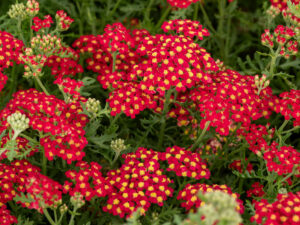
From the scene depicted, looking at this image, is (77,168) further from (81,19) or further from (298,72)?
(298,72)

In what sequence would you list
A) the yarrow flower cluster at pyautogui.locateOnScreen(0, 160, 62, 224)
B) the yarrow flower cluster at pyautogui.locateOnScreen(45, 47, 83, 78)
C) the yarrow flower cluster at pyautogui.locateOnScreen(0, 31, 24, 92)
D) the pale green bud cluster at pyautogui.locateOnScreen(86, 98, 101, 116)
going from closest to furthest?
the yarrow flower cluster at pyautogui.locateOnScreen(0, 160, 62, 224)
the pale green bud cluster at pyautogui.locateOnScreen(86, 98, 101, 116)
the yarrow flower cluster at pyautogui.locateOnScreen(0, 31, 24, 92)
the yarrow flower cluster at pyautogui.locateOnScreen(45, 47, 83, 78)

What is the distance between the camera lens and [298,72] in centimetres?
508

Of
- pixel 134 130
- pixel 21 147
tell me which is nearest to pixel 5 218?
pixel 21 147

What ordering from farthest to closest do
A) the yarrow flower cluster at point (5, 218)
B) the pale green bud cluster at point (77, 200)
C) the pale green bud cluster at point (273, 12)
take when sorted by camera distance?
the pale green bud cluster at point (273, 12)
the yarrow flower cluster at point (5, 218)
the pale green bud cluster at point (77, 200)

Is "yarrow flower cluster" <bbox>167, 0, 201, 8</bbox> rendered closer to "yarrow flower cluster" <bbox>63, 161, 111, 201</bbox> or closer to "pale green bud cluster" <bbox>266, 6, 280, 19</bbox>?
"pale green bud cluster" <bbox>266, 6, 280, 19</bbox>

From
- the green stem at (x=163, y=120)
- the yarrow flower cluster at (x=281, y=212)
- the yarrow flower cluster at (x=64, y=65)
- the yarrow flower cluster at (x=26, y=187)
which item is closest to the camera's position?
the yarrow flower cluster at (x=281, y=212)

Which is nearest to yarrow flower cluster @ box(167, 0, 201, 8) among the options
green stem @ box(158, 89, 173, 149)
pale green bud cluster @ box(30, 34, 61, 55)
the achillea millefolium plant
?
the achillea millefolium plant

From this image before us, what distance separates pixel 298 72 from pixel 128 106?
2.17 meters

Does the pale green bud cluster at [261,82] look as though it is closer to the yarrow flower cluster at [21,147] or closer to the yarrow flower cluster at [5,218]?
the yarrow flower cluster at [21,147]

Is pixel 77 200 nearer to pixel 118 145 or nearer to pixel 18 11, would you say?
pixel 118 145

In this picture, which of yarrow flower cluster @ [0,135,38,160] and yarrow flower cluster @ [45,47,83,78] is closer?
yarrow flower cluster @ [0,135,38,160]

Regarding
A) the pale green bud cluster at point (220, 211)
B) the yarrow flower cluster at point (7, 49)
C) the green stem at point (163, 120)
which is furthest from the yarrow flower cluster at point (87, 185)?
the pale green bud cluster at point (220, 211)

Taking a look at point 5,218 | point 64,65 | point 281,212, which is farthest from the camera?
point 64,65

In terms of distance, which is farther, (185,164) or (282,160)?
(185,164)
